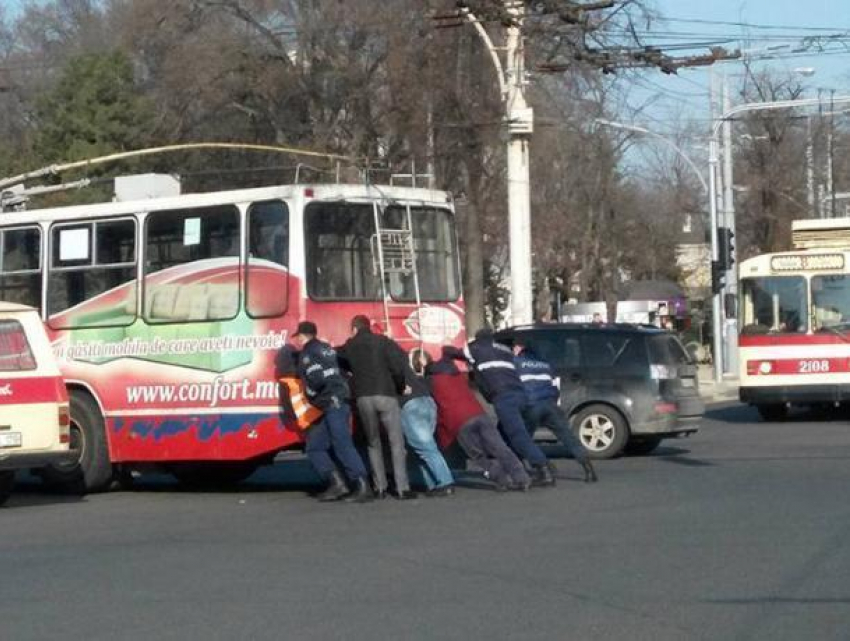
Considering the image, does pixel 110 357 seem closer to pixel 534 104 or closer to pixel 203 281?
pixel 203 281

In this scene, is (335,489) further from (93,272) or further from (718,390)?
(718,390)

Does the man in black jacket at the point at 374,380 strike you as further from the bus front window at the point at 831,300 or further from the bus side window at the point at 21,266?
the bus front window at the point at 831,300

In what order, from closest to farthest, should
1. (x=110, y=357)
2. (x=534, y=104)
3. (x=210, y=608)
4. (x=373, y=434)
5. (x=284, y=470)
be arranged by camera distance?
(x=210, y=608), (x=373, y=434), (x=110, y=357), (x=284, y=470), (x=534, y=104)

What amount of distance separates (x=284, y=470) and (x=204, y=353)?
4905 millimetres

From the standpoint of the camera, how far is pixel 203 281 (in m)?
Answer: 17.0

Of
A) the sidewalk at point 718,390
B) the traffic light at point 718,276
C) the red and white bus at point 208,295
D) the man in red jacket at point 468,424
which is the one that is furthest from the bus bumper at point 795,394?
the man in red jacket at point 468,424

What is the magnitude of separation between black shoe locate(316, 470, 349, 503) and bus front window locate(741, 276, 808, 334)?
13448 mm

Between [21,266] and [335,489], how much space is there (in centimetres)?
451

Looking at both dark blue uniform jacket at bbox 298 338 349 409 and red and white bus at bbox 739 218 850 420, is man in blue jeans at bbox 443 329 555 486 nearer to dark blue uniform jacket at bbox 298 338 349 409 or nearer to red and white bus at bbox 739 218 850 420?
dark blue uniform jacket at bbox 298 338 349 409

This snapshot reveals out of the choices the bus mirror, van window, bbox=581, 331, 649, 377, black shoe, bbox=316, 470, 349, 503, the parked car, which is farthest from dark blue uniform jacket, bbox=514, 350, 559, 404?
the bus mirror

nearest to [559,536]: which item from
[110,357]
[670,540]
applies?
[670,540]

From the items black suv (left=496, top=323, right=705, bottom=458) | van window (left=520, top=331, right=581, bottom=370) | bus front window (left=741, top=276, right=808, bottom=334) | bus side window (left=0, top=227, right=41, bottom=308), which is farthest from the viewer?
bus front window (left=741, top=276, right=808, bottom=334)

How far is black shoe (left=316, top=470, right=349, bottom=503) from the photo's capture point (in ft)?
54.2

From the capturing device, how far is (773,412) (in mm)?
29484
